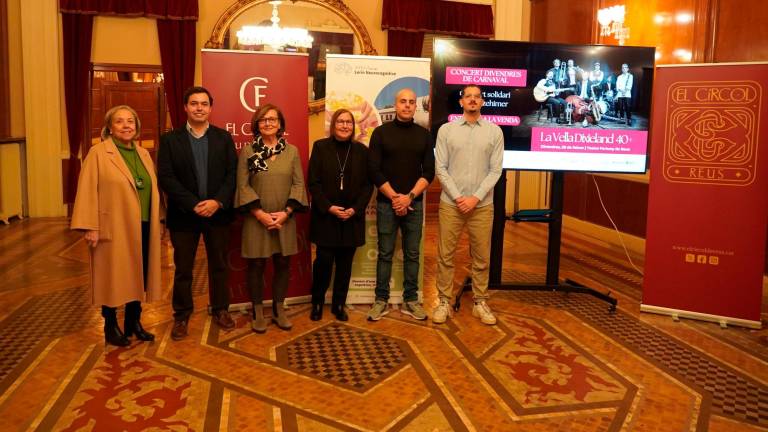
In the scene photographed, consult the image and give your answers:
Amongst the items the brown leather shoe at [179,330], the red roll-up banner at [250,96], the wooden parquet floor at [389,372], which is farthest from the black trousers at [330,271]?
the brown leather shoe at [179,330]

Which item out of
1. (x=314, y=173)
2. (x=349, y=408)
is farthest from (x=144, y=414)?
(x=314, y=173)

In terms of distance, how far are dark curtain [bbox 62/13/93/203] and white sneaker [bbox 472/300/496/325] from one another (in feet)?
19.2

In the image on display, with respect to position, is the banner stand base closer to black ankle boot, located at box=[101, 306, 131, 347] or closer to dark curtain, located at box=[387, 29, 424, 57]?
black ankle boot, located at box=[101, 306, 131, 347]

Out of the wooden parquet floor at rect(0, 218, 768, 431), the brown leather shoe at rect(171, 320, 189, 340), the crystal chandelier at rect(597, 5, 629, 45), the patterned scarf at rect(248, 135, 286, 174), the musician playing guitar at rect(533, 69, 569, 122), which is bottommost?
the wooden parquet floor at rect(0, 218, 768, 431)

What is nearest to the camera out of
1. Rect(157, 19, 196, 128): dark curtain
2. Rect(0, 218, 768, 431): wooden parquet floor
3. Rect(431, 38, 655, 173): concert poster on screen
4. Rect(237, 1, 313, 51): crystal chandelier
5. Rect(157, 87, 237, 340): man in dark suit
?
Rect(0, 218, 768, 431): wooden parquet floor

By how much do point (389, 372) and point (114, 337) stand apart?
165cm

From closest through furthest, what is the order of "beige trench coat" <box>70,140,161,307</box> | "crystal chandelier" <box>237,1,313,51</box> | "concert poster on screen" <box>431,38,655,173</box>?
"beige trench coat" <box>70,140,161,307</box> < "concert poster on screen" <box>431,38,655,173</box> < "crystal chandelier" <box>237,1,313,51</box>

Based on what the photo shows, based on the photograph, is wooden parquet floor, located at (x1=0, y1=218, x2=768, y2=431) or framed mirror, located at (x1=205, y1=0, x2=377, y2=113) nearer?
wooden parquet floor, located at (x1=0, y1=218, x2=768, y2=431)

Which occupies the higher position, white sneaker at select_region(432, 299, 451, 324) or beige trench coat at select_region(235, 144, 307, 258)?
beige trench coat at select_region(235, 144, 307, 258)

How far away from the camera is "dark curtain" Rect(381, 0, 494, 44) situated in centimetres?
856

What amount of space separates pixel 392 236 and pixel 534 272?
200cm

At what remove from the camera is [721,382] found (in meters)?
3.31

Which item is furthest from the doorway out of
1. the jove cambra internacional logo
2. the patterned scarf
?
the jove cambra internacional logo

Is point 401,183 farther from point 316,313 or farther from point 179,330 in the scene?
point 179,330
